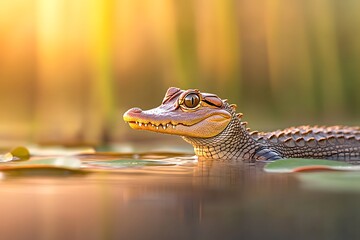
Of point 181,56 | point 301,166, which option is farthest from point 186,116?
point 181,56

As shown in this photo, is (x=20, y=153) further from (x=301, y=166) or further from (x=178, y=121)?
(x=301, y=166)

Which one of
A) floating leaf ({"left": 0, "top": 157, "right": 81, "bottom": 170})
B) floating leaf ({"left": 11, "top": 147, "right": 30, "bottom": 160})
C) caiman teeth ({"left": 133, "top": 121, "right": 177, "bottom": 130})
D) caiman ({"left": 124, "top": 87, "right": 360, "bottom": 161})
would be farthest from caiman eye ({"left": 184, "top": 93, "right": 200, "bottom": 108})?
floating leaf ({"left": 0, "top": 157, "right": 81, "bottom": 170})

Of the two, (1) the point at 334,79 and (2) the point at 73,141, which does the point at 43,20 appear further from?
(1) the point at 334,79

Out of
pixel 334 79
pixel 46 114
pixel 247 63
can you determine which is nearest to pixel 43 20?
pixel 46 114

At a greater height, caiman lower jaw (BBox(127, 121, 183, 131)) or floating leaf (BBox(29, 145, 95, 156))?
caiman lower jaw (BBox(127, 121, 183, 131))

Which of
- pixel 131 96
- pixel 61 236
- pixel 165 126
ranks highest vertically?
pixel 131 96

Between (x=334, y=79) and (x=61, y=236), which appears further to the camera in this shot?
(x=334, y=79)

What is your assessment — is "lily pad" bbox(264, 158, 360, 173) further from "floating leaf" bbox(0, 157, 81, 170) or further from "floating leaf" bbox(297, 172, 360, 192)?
"floating leaf" bbox(0, 157, 81, 170)
